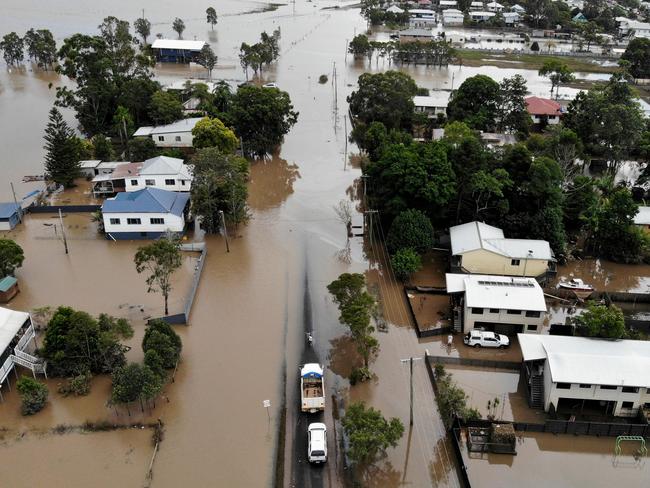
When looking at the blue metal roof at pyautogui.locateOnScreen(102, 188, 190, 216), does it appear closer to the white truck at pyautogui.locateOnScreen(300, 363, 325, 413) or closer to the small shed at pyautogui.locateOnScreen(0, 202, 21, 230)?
the small shed at pyautogui.locateOnScreen(0, 202, 21, 230)

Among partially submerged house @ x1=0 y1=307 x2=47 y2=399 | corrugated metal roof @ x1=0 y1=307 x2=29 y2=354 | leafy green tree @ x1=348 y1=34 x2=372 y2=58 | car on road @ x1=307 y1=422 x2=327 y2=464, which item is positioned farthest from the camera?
leafy green tree @ x1=348 y1=34 x2=372 y2=58

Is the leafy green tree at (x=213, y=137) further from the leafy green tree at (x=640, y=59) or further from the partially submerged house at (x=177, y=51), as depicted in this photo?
the leafy green tree at (x=640, y=59)

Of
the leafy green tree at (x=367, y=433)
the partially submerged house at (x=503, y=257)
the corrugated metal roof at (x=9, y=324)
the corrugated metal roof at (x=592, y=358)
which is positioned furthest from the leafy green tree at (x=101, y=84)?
the corrugated metal roof at (x=592, y=358)

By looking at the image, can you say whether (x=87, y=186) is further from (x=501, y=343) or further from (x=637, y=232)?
(x=637, y=232)

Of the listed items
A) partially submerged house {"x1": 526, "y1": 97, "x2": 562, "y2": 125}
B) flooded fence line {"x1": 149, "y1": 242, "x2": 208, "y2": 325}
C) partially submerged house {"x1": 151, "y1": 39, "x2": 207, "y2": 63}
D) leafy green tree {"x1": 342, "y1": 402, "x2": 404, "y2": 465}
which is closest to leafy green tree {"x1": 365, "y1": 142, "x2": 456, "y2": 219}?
flooded fence line {"x1": 149, "y1": 242, "x2": 208, "y2": 325}

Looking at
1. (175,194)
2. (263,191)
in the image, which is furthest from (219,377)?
(263,191)
